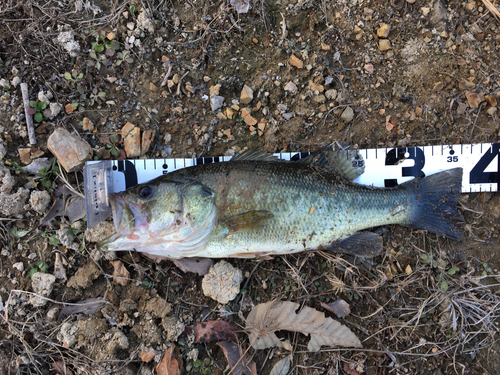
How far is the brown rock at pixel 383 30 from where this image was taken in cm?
339

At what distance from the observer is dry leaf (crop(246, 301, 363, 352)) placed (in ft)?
9.94

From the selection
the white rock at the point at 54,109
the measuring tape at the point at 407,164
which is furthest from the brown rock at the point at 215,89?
the white rock at the point at 54,109

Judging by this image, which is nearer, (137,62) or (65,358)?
(65,358)

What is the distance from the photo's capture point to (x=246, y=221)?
9.12 ft

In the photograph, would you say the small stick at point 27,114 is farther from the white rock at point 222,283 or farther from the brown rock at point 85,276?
the white rock at point 222,283

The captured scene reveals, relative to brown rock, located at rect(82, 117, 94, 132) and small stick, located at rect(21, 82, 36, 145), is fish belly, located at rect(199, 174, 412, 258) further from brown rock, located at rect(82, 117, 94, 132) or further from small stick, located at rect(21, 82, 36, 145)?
small stick, located at rect(21, 82, 36, 145)

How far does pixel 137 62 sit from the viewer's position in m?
3.36

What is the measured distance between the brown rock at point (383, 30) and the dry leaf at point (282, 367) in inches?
144

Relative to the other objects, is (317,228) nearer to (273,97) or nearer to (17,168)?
(273,97)

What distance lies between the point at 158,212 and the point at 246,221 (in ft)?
2.64

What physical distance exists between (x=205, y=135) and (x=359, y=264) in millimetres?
2229

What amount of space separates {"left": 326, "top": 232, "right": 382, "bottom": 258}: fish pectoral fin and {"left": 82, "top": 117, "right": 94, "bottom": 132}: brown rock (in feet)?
9.48

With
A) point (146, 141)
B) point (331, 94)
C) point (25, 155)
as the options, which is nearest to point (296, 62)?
point (331, 94)

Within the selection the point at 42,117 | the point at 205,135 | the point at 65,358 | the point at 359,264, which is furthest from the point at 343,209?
the point at 42,117
